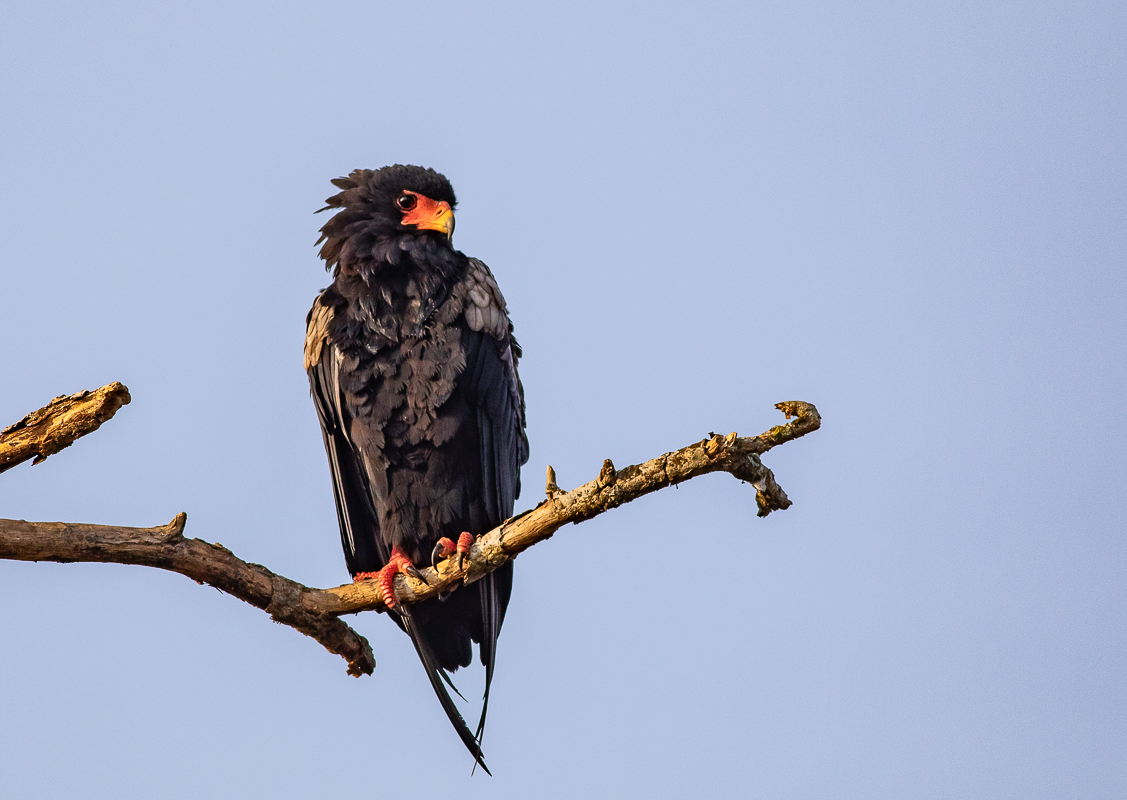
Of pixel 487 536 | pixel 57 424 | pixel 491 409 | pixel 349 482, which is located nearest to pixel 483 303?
pixel 491 409

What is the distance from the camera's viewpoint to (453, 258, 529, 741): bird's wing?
6.39 meters

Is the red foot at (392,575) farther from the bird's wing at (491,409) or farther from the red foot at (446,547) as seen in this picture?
the bird's wing at (491,409)

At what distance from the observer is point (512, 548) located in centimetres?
521

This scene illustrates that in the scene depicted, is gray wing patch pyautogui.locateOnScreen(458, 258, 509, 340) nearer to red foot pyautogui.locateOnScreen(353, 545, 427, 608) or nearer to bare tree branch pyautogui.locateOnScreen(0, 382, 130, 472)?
red foot pyautogui.locateOnScreen(353, 545, 427, 608)

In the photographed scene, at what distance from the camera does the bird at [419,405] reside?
20.4 ft

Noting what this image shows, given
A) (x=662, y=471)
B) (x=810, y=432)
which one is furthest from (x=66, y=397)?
(x=810, y=432)

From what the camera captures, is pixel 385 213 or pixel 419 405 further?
pixel 385 213

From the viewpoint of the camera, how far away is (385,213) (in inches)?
266

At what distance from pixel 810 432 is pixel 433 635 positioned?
3210mm

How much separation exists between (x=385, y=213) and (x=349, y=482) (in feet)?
5.77

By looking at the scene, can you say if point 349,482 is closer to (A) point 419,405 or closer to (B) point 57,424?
(A) point 419,405

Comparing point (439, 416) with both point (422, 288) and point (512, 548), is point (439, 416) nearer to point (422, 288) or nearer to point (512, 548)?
point (422, 288)

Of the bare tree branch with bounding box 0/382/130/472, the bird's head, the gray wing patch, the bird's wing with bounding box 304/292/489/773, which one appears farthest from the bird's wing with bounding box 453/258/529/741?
the bare tree branch with bounding box 0/382/130/472

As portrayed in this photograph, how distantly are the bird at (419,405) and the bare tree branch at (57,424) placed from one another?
5.75 feet
